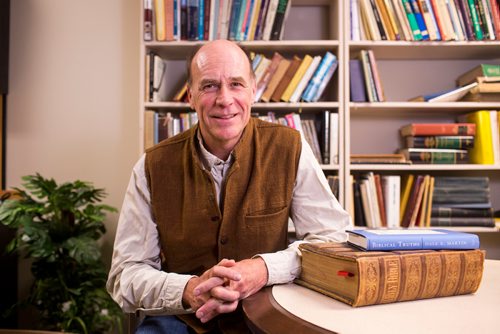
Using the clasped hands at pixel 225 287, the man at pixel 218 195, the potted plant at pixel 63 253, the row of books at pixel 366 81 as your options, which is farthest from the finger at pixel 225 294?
the row of books at pixel 366 81

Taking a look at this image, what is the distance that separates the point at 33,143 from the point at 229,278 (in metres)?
2.21

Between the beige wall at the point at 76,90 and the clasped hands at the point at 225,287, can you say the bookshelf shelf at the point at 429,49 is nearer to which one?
the beige wall at the point at 76,90

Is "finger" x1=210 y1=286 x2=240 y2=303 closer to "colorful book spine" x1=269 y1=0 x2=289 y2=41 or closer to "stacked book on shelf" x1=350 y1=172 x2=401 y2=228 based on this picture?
"stacked book on shelf" x1=350 y1=172 x2=401 y2=228

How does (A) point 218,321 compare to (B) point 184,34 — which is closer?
(A) point 218,321

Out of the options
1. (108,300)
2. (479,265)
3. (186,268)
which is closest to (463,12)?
(479,265)

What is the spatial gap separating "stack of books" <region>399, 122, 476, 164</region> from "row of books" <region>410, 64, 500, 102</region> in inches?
5.9

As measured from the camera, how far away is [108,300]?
7.58 feet

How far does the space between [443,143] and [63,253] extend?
2.10 m

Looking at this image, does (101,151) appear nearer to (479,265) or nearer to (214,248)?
(214,248)

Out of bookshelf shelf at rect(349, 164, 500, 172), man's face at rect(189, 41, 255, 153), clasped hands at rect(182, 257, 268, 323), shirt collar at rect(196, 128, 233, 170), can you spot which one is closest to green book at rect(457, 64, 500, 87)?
bookshelf shelf at rect(349, 164, 500, 172)

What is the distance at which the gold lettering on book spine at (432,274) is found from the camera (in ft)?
2.79

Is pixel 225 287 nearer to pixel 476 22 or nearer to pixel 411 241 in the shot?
pixel 411 241

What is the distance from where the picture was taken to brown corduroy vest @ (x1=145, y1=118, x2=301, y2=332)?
4.12 feet

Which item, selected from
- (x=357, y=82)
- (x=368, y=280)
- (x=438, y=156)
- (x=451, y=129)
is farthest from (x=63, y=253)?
(x=451, y=129)
